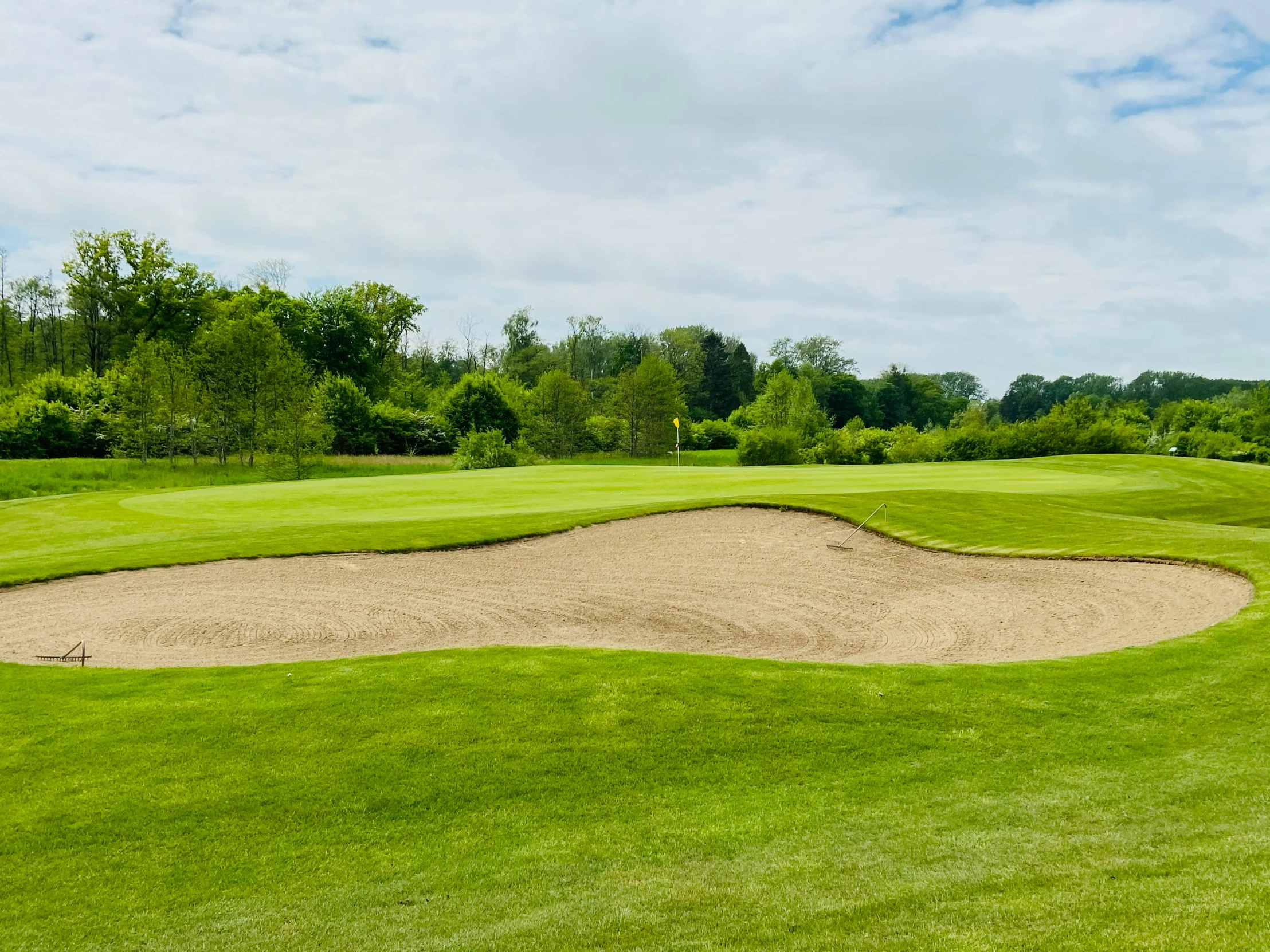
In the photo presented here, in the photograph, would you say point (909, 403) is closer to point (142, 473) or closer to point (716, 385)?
point (716, 385)

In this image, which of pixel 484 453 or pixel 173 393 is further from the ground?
pixel 173 393

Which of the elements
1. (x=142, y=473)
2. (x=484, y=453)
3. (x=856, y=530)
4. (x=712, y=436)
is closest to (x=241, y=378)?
(x=142, y=473)

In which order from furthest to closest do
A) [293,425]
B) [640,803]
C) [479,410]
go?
[479,410] → [293,425] → [640,803]

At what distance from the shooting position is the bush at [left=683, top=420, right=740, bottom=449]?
95.0m

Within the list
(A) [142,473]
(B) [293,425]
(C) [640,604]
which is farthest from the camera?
(B) [293,425]

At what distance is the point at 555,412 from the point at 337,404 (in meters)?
20.7

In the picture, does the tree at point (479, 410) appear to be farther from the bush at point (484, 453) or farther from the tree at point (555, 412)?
the bush at point (484, 453)

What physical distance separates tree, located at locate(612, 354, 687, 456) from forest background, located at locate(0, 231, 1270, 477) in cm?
18

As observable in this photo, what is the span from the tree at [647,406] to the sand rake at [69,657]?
72.7 metres

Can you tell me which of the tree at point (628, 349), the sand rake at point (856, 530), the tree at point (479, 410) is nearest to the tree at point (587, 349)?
the tree at point (628, 349)

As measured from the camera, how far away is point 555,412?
79375 millimetres

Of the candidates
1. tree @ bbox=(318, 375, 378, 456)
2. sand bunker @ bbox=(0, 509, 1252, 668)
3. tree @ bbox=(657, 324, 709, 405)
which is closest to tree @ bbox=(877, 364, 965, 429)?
tree @ bbox=(657, 324, 709, 405)

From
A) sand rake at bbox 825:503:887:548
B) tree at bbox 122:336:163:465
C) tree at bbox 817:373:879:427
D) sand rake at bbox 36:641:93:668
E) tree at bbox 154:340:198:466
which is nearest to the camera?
sand rake at bbox 36:641:93:668

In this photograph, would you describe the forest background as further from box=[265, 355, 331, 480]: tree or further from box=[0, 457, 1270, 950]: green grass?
box=[0, 457, 1270, 950]: green grass
